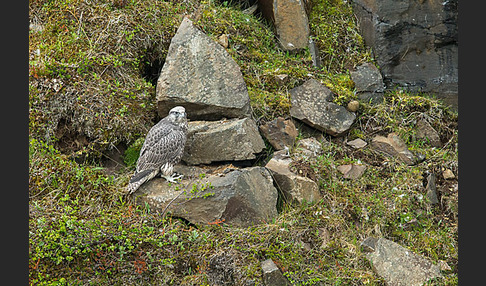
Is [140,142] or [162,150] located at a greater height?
[162,150]

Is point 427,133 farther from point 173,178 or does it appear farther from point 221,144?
point 173,178

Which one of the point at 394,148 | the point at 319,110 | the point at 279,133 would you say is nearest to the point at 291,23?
the point at 319,110

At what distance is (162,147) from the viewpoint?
6500 millimetres

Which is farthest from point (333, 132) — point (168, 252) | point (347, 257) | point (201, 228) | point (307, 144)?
point (168, 252)

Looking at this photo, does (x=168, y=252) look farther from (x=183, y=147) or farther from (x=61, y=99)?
(x=61, y=99)

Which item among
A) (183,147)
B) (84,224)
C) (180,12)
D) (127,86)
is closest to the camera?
(84,224)

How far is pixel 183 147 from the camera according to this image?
6.69 m

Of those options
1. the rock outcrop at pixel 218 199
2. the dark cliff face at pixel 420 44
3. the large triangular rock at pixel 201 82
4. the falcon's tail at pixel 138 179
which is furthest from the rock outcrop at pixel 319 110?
the falcon's tail at pixel 138 179

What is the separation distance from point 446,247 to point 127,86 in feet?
15.2

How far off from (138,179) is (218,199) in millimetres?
971

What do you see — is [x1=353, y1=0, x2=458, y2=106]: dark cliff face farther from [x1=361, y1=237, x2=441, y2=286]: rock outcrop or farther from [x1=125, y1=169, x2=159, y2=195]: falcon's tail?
[x1=125, y1=169, x2=159, y2=195]: falcon's tail

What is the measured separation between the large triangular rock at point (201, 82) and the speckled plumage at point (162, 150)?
479 mm

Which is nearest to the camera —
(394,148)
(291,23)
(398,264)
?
(398,264)

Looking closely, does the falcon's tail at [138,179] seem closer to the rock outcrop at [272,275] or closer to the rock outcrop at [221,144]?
the rock outcrop at [221,144]
